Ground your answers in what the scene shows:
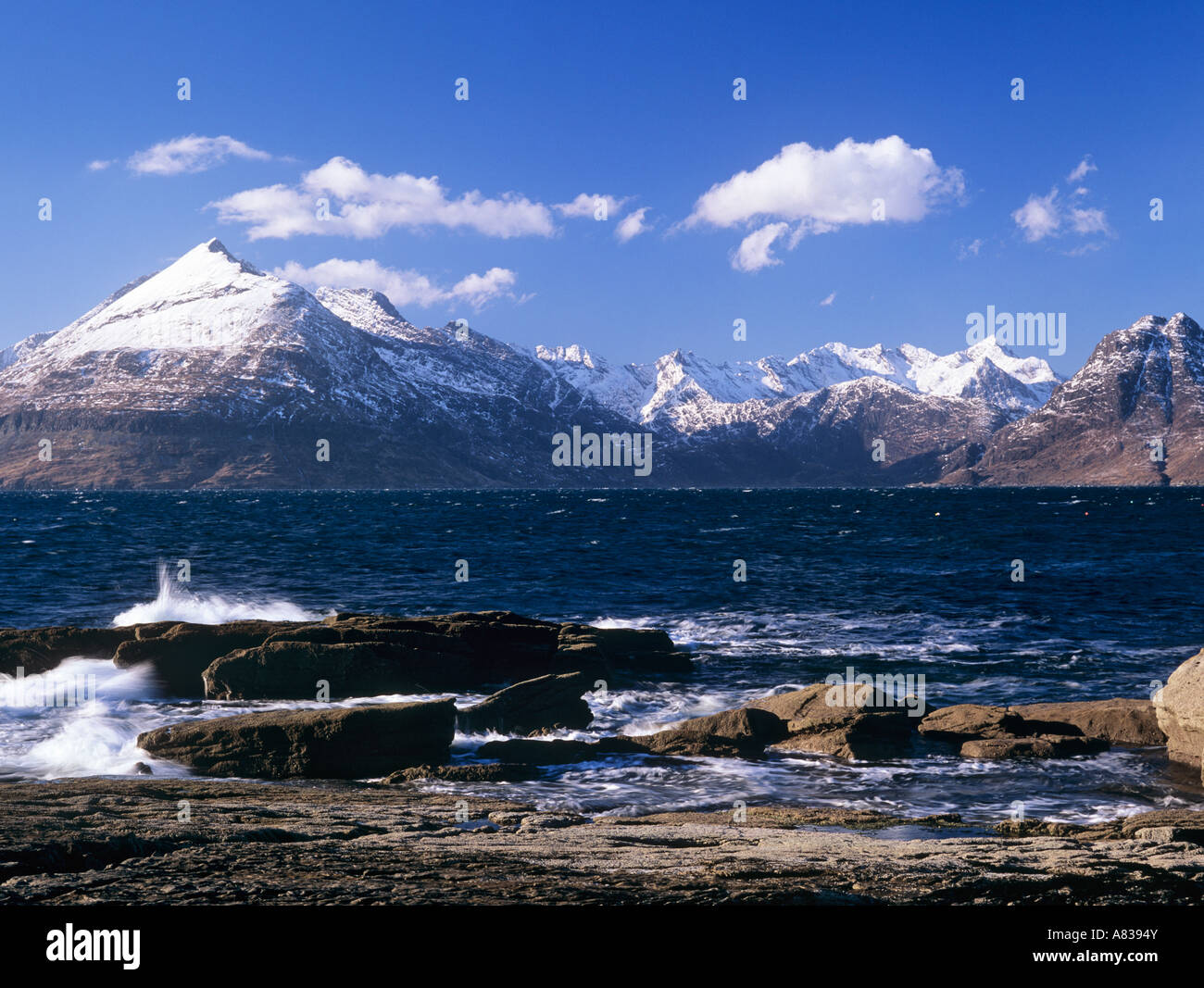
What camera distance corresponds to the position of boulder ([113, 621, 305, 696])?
26391mm

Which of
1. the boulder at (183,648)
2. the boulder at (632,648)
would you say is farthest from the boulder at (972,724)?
the boulder at (183,648)

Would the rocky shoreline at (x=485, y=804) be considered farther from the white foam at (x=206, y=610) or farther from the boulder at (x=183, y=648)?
the white foam at (x=206, y=610)

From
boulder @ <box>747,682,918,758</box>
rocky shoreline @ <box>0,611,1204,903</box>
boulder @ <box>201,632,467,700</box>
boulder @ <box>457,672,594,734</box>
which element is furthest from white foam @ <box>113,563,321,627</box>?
boulder @ <box>747,682,918,758</box>

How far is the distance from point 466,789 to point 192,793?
4842 millimetres

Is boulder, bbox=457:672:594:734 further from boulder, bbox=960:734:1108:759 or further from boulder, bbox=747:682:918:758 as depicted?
boulder, bbox=960:734:1108:759

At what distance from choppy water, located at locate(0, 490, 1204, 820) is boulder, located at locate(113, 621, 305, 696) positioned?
0.65 metres

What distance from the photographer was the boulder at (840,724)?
68.3 feet

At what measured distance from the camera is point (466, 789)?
1678 cm

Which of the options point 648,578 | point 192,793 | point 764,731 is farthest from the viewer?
point 648,578

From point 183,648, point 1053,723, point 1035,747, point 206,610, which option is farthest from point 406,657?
point 206,610

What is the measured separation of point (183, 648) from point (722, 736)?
17087mm

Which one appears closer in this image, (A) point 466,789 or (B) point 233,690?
(A) point 466,789
